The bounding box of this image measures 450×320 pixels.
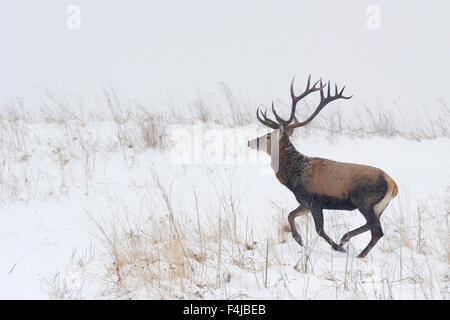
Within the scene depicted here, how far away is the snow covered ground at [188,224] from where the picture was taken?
322 centimetres

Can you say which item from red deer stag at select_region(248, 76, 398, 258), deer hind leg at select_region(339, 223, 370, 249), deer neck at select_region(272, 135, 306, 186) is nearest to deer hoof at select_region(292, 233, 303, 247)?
red deer stag at select_region(248, 76, 398, 258)

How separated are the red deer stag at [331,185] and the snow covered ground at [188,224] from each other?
0.54 feet

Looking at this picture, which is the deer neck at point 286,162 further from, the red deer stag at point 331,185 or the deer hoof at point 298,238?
the deer hoof at point 298,238

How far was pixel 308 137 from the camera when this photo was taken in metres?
8.59

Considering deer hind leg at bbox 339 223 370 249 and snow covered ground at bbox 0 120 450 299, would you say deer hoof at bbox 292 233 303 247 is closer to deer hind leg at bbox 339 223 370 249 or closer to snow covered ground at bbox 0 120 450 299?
snow covered ground at bbox 0 120 450 299

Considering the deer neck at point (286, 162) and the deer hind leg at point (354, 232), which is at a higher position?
the deer neck at point (286, 162)

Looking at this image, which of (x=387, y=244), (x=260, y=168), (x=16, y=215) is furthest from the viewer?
(x=260, y=168)

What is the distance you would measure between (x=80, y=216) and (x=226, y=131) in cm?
334

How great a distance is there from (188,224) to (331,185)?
4.63ft

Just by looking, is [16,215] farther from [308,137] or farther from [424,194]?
[424,194]

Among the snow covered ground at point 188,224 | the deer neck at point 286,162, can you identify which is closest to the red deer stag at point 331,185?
the deer neck at point 286,162

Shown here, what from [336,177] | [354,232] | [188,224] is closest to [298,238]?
[354,232]
